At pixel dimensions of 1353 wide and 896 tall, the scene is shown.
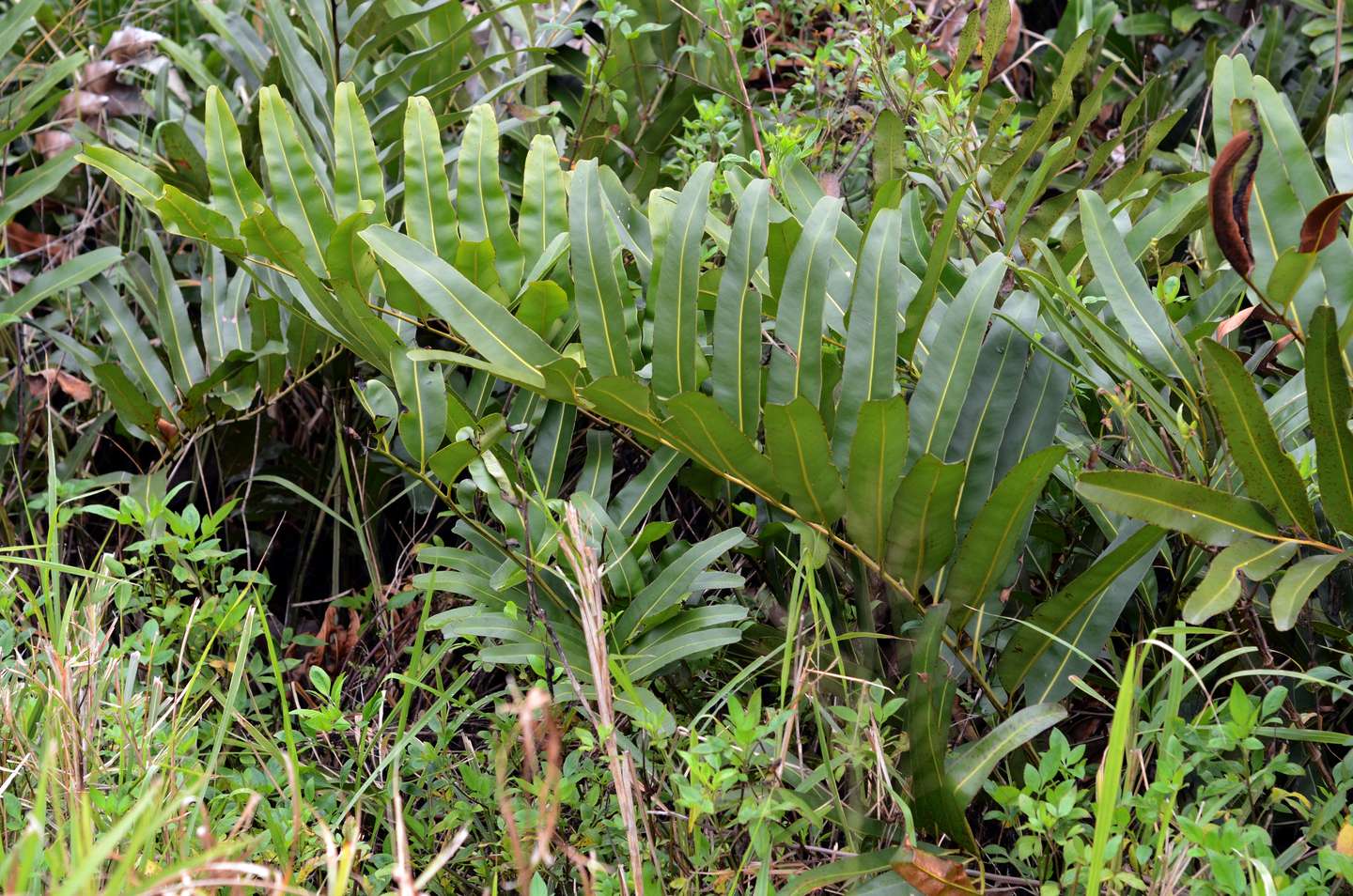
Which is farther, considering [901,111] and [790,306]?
[901,111]

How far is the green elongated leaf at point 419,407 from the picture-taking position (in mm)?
1548

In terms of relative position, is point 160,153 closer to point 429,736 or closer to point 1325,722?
point 429,736

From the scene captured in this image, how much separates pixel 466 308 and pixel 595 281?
17 centimetres

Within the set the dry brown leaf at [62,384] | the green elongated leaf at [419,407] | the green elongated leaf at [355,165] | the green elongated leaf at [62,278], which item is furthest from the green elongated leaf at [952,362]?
the dry brown leaf at [62,384]

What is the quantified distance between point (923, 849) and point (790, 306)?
65cm

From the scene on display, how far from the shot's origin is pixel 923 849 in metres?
1.39

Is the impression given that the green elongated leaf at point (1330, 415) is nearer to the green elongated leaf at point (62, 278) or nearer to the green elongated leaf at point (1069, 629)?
the green elongated leaf at point (1069, 629)

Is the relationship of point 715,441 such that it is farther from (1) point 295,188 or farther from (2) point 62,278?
(2) point 62,278

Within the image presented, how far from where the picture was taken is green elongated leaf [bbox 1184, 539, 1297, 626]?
1209 millimetres

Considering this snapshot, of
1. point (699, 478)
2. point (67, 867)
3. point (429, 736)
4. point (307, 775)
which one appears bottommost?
point (429, 736)

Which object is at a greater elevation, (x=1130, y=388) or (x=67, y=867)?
(x=1130, y=388)

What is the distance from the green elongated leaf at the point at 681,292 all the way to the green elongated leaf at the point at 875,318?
196 mm

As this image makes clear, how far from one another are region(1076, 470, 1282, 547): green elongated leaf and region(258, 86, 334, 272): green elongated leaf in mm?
1096

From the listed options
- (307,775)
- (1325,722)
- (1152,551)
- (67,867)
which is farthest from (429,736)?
(1325,722)
